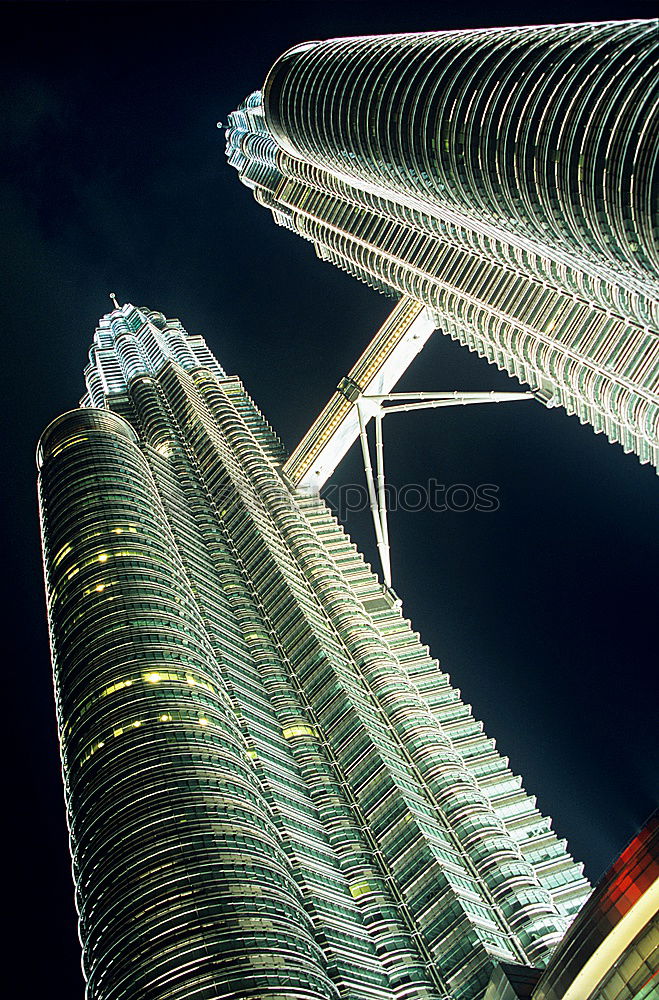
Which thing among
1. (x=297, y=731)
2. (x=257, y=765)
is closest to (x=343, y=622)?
(x=297, y=731)

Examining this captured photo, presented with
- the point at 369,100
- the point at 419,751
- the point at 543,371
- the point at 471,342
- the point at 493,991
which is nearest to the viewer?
the point at 493,991

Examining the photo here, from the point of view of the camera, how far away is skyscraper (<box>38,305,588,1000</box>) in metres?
77.0

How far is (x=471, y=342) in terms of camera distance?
147375 millimetres

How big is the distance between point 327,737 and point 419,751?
36.0 feet

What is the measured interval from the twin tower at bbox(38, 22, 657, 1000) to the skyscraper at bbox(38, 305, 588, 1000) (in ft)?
0.92

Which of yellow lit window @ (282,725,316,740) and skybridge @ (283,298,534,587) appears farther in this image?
skybridge @ (283,298,534,587)

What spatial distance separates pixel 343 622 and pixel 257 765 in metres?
30.5

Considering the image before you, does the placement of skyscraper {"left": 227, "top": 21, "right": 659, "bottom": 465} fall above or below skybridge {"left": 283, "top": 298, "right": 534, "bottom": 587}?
below

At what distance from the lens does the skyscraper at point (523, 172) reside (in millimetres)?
60406

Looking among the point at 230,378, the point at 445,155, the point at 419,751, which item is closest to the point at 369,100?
the point at 445,155

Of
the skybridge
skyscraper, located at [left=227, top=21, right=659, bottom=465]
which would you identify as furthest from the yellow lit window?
skyscraper, located at [left=227, top=21, right=659, bottom=465]

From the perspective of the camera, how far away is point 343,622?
13700cm

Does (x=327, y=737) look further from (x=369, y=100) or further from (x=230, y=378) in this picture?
(x=230, y=378)

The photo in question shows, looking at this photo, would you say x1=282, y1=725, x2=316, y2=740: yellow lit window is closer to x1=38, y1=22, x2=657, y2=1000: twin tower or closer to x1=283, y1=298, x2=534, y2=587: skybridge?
x1=38, y1=22, x2=657, y2=1000: twin tower
